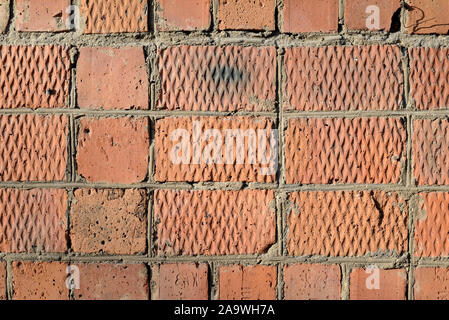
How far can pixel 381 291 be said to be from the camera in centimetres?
82

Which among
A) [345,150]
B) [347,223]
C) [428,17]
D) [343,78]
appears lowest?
[347,223]

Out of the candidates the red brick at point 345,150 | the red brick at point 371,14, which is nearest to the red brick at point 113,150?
the red brick at point 345,150

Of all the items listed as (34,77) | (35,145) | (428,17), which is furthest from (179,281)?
(428,17)

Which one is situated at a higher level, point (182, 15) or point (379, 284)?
point (182, 15)

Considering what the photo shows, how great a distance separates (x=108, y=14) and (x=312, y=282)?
74 centimetres

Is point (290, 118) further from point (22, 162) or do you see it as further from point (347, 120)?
point (22, 162)

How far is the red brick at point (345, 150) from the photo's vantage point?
2.65 ft

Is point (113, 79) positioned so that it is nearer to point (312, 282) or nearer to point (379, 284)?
point (312, 282)

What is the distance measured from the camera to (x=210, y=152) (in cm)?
81

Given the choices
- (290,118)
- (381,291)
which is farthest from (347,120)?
(381,291)

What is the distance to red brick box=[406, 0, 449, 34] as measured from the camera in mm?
812

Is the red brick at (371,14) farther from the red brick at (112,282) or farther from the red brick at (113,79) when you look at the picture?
the red brick at (112,282)

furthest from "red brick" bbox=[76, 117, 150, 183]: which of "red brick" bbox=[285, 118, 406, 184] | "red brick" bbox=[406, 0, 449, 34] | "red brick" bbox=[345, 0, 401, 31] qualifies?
"red brick" bbox=[406, 0, 449, 34]

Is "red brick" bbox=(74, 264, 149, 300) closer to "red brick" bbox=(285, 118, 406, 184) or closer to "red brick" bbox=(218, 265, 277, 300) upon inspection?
"red brick" bbox=(218, 265, 277, 300)
